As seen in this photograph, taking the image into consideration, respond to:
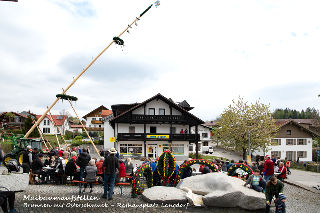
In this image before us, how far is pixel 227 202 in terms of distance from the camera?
8.16 meters

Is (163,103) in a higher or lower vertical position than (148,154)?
higher

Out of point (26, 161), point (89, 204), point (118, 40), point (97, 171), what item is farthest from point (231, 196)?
point (118, 40)

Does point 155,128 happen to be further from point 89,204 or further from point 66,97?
point 89,204

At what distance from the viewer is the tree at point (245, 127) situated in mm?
32188

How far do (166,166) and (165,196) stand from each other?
2080 mm

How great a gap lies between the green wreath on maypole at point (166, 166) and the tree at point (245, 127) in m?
23.3

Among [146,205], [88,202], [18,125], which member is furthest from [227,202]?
[18,125]

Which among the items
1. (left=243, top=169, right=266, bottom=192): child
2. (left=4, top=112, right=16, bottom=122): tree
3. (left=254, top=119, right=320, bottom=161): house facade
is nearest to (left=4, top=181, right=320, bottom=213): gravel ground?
(left=243, top=169, right=266, bottom=192): child

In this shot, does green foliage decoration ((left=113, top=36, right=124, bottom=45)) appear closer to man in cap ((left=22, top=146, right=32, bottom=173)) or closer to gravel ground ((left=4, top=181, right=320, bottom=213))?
man in cap ((left=22, top=146, right=32, bottom=173))

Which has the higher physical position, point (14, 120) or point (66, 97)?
point (66, 97)

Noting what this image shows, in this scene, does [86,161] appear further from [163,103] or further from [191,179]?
[163,103]

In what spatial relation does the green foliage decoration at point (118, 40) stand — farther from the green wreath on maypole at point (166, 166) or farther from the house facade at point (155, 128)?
the green wreath on maypole at point (166, 166)

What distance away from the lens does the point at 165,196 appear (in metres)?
8.57

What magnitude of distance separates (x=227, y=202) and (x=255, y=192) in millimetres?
1223
